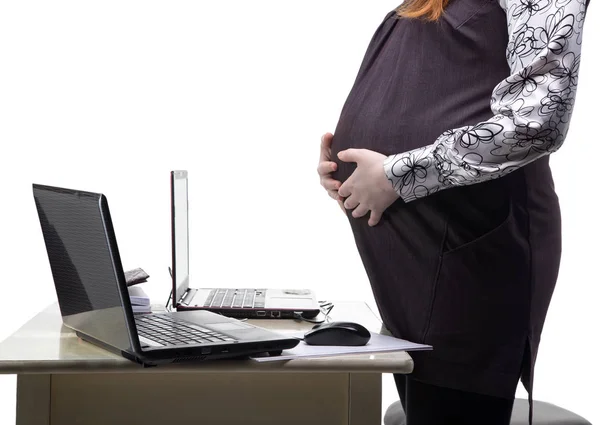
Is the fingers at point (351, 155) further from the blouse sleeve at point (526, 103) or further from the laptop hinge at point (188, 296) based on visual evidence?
the laptop hinge at point (188, 296)

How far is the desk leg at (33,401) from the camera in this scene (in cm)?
124

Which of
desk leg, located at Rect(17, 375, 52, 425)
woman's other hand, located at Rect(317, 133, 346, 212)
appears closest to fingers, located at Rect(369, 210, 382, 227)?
woman's other hand, located at Rect(317, 133, 346, 212)

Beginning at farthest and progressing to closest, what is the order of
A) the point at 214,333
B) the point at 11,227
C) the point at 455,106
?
the point at 11,227, the point at 455,106, the point at 214,333

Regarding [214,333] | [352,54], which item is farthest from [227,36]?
[214,333]

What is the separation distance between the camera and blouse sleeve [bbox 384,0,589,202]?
4.00 feet

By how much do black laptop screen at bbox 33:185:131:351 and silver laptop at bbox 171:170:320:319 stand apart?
32 centimetres

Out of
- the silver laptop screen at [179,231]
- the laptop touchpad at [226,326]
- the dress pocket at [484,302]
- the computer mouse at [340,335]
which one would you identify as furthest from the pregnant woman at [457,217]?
the silver laptop screen at [179,231]

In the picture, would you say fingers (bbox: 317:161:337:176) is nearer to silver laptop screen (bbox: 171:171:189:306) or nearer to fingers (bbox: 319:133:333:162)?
fingers (bbox: 319:133:333:162)

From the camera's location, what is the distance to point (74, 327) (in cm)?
137

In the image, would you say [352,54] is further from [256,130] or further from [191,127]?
[191,127]

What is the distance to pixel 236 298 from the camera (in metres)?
1.76

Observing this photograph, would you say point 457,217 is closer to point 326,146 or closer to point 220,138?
point 326,146

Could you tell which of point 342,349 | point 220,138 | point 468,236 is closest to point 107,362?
point 342,349

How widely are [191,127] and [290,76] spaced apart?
395 millimetres
